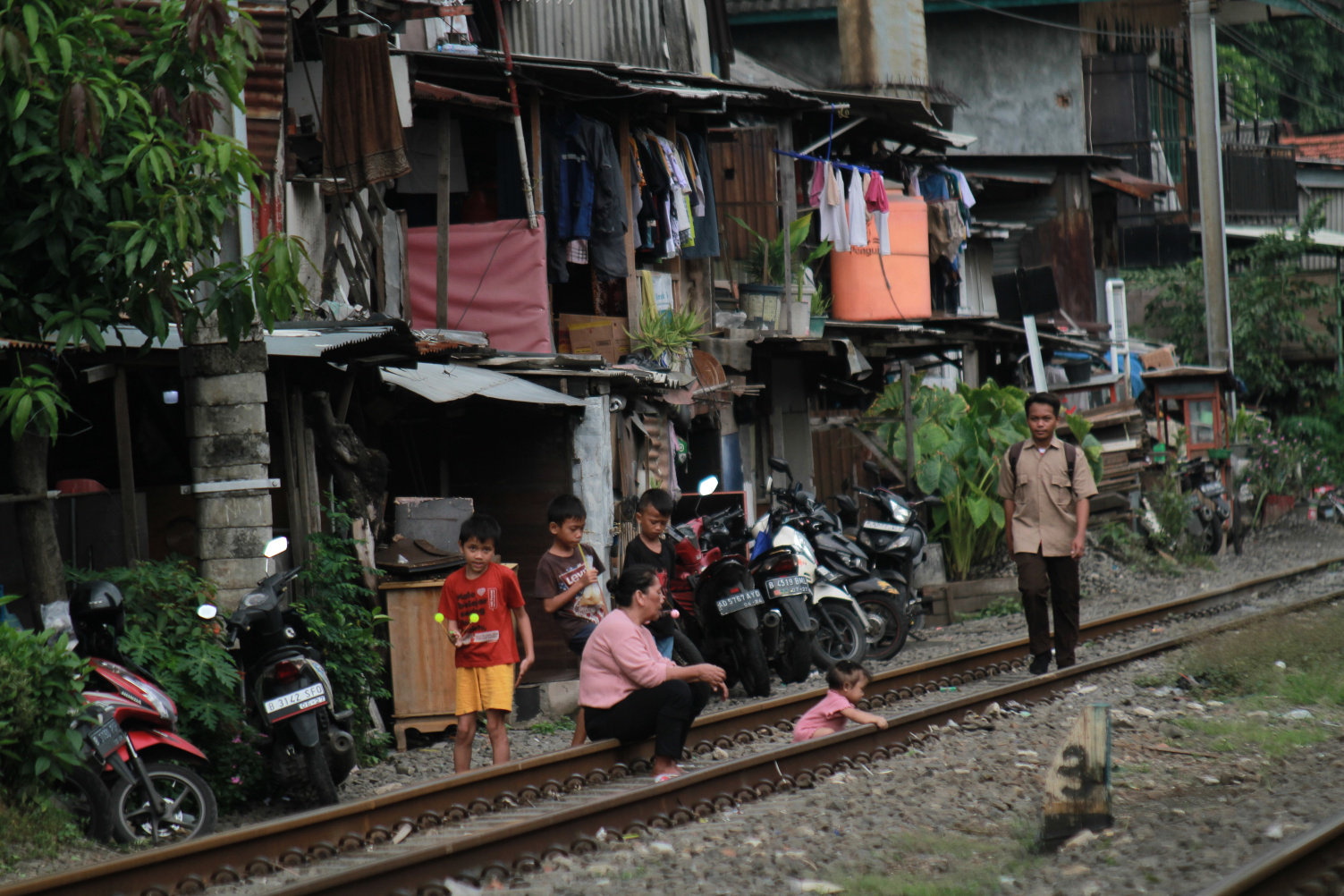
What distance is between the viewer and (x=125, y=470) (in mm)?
8344

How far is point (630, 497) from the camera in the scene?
13.0 meters

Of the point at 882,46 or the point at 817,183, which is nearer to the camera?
the point at 817,183

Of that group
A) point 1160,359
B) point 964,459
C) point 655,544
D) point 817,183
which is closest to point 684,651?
point 655,544

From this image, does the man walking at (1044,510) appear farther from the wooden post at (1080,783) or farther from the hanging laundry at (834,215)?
the hanging laundry at (834,215)

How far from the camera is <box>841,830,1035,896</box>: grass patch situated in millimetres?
5367

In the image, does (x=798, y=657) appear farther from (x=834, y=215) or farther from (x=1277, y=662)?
(x=834, y=215)

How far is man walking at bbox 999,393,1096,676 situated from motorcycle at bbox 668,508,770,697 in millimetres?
1912

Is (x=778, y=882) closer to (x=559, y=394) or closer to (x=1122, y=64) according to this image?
(x=559, y=394)

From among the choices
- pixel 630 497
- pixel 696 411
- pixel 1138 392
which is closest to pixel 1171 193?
pixel 1138 392

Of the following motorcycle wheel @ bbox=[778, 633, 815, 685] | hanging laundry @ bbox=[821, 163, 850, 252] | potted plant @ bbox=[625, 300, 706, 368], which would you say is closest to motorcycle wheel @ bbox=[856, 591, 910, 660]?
motorcycle wheel @ bbox=[778, 633, 815, 685]

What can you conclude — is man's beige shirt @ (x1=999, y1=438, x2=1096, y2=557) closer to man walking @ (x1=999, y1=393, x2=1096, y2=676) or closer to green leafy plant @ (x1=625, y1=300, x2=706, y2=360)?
man walking @ (x1=999, y1=393, x2=1096, y2=676)

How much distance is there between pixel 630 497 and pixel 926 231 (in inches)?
377

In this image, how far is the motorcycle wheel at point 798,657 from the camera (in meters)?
10.6

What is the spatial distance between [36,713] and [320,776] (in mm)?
1400
